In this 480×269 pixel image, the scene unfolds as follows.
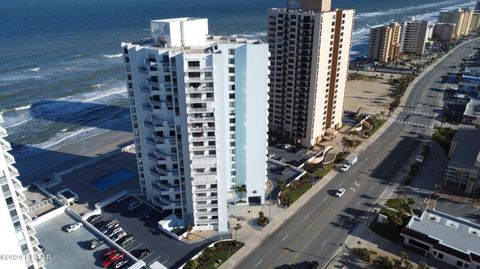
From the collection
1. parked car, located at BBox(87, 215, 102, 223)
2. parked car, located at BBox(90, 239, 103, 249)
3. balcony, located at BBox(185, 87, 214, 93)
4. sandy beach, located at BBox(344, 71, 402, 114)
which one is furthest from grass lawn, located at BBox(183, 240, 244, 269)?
sandy beach, located at BBox(344, 71, 402, 114)

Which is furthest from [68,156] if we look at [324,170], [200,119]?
[324,170]

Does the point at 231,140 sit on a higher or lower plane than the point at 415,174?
higher

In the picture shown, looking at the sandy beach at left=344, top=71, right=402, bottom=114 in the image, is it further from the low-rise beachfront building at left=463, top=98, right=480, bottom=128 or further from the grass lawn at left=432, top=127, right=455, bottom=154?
the grass lawn at left=432, top=127, right=455, bottom=154

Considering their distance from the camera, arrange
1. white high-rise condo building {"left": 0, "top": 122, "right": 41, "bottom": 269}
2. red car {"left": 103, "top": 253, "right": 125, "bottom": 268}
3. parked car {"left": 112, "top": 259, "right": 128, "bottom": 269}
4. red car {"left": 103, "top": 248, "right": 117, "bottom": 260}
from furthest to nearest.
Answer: red car {"left": 103, "top": 248, "right": 117, "bottom": 260}
red car {"left": 103, "top": 253, "right": 125, "bottom": 268}
parked car {"left": 112, "top": 259, "right": 128, "bottom": 269}
white high-rise condo building {"left": 0, "top": 122, "right": 41, "bottom": 269}

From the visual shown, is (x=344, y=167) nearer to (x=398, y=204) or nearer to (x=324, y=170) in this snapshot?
(x=324, y=170)

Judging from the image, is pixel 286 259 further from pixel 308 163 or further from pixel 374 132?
pixel 374 132

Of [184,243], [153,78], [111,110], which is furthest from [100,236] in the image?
[111,110]

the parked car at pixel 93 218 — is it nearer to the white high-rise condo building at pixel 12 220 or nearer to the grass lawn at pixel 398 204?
the white high-rise condo building at pixel 12 220
